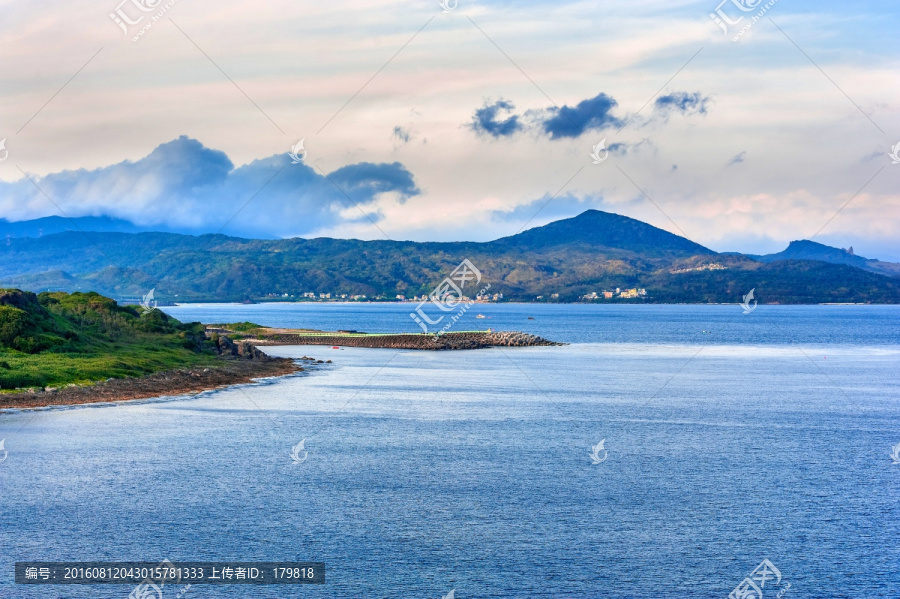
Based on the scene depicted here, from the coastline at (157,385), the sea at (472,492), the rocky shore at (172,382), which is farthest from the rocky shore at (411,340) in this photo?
the sea at (472,492)

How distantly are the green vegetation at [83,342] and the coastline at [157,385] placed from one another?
1799 millimetres

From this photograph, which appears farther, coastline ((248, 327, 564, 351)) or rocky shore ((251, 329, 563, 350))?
rocky shore ((251, 329, 563, 350))

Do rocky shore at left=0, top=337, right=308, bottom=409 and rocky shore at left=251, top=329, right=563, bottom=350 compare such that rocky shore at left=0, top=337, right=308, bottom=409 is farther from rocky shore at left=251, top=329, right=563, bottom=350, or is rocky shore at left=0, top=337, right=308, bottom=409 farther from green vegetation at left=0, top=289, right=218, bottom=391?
rocky shore at left=251, top=329, right=563, bottom=350

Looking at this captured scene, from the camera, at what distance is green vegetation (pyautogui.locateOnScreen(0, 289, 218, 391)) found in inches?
2240

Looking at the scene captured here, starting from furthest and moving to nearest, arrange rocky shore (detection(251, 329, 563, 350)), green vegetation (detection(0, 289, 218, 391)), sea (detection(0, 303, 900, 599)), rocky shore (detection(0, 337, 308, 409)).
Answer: rocky shore (detection(251, 329, 563, 350)) < green vegetation (detection(0, 289, 218, 391)) < rocky shore (detection(0, 337, 308, 409)) < sea (detection(0, 303, 900, 599))

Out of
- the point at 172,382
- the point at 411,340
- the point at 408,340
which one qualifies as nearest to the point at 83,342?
the point at 172,382

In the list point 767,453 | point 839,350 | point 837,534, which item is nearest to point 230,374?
point 767,453

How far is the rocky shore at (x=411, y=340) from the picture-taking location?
11753 centimetres

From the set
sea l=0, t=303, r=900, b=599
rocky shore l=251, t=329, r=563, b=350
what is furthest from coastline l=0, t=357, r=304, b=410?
rocky shore l=251, t=329, r=563, b=350

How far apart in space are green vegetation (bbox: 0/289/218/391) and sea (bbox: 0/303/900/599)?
903 centimetres

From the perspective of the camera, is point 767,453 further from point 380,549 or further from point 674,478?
point 380,549

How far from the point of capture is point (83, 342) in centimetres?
6919

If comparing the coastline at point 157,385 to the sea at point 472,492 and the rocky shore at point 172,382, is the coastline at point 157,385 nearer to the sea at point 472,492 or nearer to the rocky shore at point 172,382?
the rocky shore at point 172,382

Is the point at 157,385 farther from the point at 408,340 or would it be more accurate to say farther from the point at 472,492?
the point at 408,340
